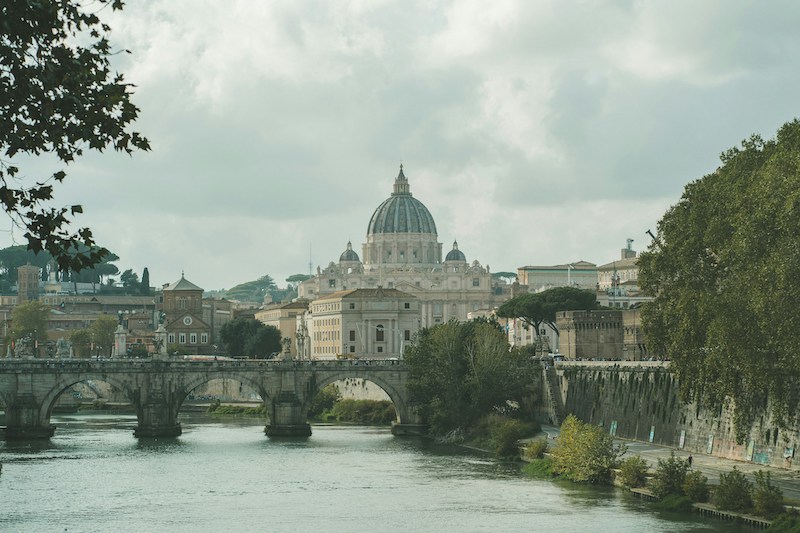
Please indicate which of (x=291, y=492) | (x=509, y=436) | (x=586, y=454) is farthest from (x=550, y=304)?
(x=291, y=492)

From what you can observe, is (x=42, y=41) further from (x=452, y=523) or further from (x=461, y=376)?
(x=461, y=376)

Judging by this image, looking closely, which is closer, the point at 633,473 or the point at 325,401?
the point at 633,473

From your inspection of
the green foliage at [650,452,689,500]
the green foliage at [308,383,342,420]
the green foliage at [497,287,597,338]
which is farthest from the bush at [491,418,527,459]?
the green foliage at [497,287,597,338]

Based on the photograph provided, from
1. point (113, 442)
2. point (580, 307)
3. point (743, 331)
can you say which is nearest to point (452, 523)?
point (743, 331)

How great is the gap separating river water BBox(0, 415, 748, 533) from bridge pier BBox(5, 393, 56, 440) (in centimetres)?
343

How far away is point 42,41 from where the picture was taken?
20047 mm

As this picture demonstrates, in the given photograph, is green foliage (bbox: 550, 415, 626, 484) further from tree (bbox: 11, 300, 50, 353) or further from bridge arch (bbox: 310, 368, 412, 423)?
tree (bbox: 11, 300, 50, 353)

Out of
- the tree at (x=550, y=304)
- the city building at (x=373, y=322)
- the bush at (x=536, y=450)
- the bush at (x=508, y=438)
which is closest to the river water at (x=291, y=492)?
the bush at (x=536, y=450)

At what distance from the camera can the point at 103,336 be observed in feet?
579

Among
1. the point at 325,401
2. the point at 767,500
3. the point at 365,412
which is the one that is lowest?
the point at 767,500

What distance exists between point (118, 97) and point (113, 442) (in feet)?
224

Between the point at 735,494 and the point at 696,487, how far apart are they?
2888mm

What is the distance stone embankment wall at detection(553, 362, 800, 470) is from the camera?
56950mm

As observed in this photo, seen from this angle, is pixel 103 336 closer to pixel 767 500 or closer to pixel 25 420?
pixel 25 420
